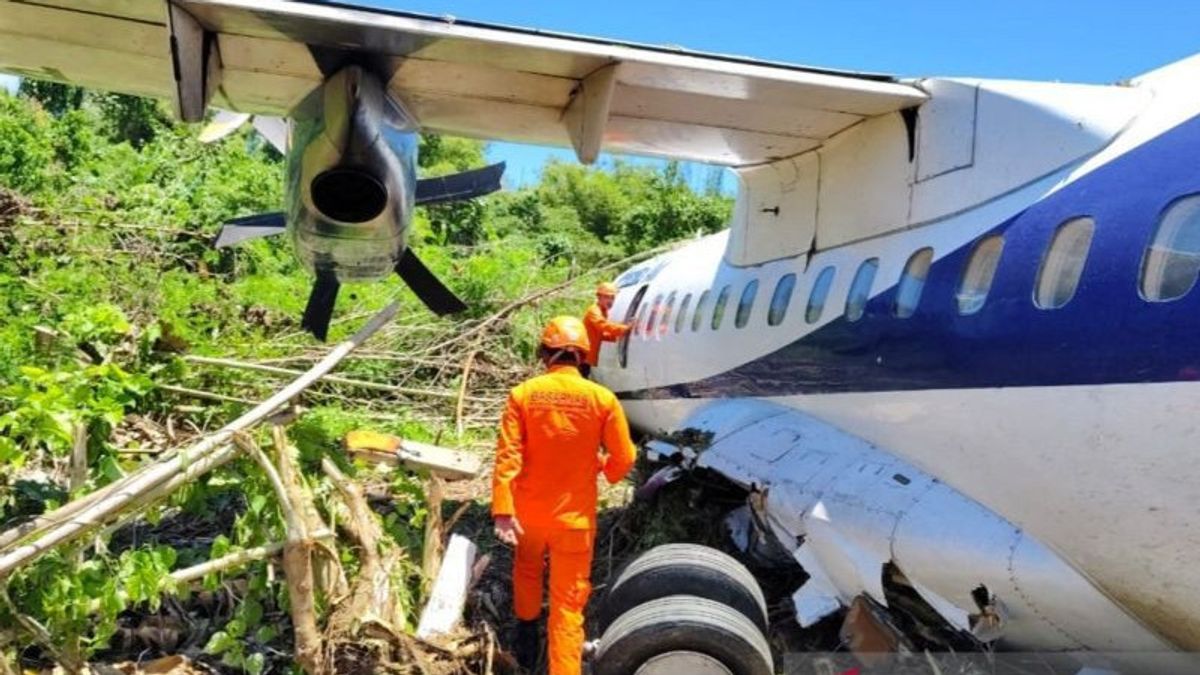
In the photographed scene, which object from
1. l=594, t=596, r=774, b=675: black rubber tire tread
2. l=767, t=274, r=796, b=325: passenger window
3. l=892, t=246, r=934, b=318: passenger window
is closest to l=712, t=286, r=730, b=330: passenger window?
l=767, t=274, r=796, b=325: passenger window

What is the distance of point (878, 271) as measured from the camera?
6.15 metres

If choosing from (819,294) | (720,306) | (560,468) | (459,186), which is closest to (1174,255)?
(819,294)

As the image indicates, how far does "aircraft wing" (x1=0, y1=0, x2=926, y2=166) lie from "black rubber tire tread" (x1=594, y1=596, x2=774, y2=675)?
3014 mm

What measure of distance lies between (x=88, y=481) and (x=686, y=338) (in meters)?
5.06

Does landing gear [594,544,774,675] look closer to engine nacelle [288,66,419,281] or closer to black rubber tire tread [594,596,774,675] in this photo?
black rubber tire tread [594,596,774,675]

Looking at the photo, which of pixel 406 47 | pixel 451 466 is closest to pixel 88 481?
pixel 451 466

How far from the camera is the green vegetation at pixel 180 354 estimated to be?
198 inches

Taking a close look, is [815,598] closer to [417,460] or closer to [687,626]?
[687,626]

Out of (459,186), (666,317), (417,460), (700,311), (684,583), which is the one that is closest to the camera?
(684,583)

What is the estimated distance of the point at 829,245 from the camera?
278 inches

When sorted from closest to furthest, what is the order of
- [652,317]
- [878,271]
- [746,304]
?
1. [878,271]
2. [746,304]
3. [652,317]

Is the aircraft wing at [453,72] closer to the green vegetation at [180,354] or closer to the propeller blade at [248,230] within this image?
the propeller blade at [248,230]

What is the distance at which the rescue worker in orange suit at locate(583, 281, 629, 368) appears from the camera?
1071cm

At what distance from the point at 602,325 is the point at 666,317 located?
1013 mm
